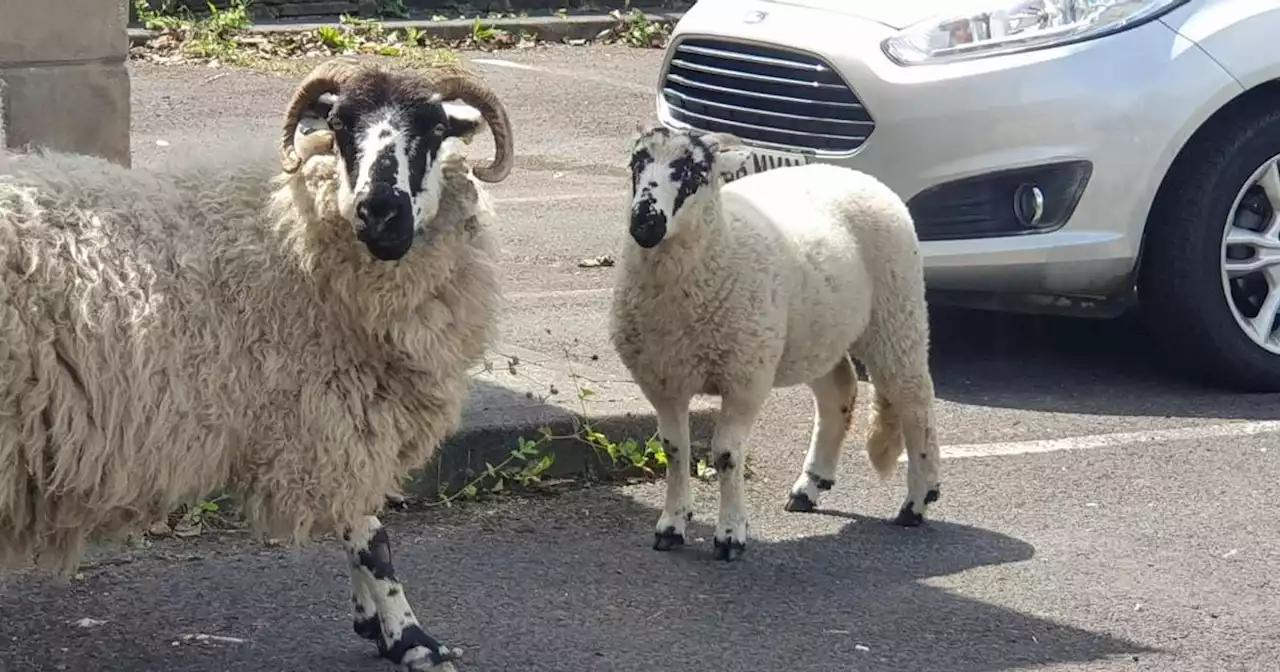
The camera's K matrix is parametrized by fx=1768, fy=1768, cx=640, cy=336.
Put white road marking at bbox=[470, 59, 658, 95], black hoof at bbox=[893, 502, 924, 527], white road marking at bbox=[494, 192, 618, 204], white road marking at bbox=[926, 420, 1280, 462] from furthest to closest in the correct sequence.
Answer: white road marking at bbox=[470, 59, 658, 95], white road marking at bbox=[494, 192, 618, 204], white road marking at bbox=[926, 420, 1280, 462], black hoof at bbox=[893, 502, 924, 527]

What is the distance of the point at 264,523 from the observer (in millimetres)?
4539

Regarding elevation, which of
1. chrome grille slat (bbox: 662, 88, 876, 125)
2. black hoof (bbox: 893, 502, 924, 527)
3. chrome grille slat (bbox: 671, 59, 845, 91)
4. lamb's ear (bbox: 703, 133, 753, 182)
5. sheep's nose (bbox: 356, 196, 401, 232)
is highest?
chrome grille slat (bbox: 671, 59, 845, 91)

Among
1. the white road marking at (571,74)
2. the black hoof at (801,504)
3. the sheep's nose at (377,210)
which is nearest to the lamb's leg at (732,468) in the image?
the black hoof at (801,504)

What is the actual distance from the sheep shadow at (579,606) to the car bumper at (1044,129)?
170 cm

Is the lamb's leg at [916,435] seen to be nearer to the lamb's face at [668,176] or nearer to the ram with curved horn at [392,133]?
the lamb's face at [668,176]

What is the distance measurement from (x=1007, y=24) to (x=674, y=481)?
2698 millimetres

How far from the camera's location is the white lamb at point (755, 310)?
5496mm

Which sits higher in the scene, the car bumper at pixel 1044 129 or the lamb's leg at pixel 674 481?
the car bumper at pixel 1044 129

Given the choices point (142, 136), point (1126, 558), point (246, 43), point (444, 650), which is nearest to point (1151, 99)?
point (1126, 558)

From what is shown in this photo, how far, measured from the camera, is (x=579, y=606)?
16.9 ft

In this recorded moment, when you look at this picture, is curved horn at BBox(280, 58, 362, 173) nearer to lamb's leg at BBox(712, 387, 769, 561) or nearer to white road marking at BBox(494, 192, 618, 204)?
lamb's leg at BBox(712, 387, 769, 561)

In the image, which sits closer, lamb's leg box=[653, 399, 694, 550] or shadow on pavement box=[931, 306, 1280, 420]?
lamb's leg box=[653, 399, 694, 550]

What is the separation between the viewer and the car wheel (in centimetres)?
724

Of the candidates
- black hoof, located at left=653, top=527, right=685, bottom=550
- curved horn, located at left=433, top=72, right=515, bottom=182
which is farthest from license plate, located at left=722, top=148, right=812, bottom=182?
curved horn, located at left=433, top=72, right=515, bottom=182
